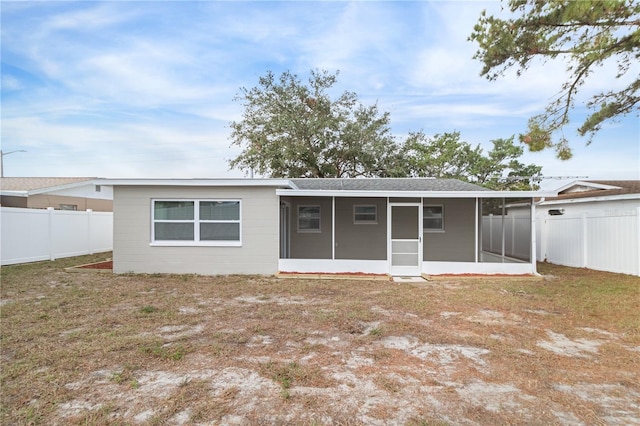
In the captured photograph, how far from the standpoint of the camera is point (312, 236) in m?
12.2

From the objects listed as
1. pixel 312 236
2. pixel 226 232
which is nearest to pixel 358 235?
pixel 312 236

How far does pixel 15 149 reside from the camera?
2936 centimetres

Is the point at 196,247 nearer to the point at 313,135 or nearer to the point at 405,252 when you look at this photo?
the point at 405,252

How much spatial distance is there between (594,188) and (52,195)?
24.9 metres

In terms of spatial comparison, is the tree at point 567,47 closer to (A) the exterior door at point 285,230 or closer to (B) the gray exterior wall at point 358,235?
(B) the gray exterior wall at point 358,235

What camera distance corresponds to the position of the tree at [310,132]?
20.9m

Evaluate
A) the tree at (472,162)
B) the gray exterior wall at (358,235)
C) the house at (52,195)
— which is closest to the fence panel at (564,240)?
the gray exterior wall at (358,235)

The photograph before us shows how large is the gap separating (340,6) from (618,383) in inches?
441

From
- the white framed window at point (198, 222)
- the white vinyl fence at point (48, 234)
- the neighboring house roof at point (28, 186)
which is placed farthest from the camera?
the neighboring house roof at point (28, 186)

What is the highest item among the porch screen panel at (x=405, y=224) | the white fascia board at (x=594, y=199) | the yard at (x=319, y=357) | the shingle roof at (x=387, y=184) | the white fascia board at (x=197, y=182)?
the shingle roof at (x=387, y=184)

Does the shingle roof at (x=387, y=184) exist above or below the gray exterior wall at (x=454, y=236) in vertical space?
above

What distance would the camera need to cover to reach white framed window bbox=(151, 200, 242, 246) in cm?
989

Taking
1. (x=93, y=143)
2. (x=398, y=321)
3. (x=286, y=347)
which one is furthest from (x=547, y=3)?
(x=93, y=143)

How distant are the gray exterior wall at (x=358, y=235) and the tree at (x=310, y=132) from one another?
9.26 m
